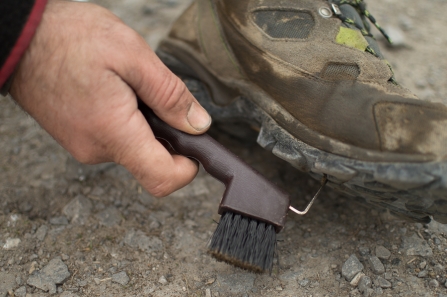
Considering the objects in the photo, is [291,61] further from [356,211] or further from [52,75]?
[52,75]

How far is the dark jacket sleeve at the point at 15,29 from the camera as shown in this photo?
3.60ft

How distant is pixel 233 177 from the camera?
130 cm

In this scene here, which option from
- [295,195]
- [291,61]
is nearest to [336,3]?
[291,61]

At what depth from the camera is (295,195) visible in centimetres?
164

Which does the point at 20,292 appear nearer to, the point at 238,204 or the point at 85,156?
the point at 85,156

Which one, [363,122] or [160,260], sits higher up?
[363,122]

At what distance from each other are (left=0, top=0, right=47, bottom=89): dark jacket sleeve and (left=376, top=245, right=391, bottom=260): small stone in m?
1.23

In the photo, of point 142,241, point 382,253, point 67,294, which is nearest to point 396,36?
point 382,253

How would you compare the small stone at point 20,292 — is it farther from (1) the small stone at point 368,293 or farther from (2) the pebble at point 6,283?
(1) the small stone at point 368,293

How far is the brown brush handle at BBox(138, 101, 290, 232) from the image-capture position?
4.18ft

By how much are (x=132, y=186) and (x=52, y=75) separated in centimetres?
64

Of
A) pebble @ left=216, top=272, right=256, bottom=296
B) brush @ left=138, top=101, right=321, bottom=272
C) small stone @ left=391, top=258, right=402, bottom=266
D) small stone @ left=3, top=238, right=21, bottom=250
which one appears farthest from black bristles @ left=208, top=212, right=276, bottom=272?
small stone @ left=3, top=238, right=21, bottom=250

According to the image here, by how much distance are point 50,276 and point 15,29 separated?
0.74m

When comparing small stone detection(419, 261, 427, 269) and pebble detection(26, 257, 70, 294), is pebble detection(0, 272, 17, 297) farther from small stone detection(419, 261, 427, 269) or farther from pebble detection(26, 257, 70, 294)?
small stone detection(419, 261, 427, 269)
